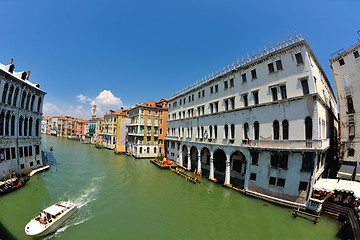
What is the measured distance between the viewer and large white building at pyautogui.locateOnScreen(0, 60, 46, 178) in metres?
21.6

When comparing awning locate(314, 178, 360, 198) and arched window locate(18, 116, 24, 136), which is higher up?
arched window locate(18, 116, 24, 136)

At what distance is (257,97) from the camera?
20875 millimetres

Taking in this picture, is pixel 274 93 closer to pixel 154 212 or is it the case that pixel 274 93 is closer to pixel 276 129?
pixel 276 129

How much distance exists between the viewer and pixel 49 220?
42.3 feet

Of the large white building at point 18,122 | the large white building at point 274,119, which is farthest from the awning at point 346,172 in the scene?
the large white building at point 18,122

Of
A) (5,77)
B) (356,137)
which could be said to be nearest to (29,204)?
(5,77)

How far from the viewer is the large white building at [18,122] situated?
21.6 metres

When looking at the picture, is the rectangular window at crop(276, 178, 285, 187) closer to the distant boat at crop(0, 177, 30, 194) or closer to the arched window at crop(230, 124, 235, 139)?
the arched window at crop(230, 124, 235, 139)

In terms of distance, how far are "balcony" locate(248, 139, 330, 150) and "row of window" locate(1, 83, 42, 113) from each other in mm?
30004

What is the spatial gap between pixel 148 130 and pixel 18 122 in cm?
2591

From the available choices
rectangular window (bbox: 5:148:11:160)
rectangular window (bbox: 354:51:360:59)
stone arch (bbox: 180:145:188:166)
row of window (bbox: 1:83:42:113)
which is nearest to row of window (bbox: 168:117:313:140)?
stone arch (bbox: 180:145:188:166)

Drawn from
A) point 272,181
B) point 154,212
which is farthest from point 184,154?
point 154,212

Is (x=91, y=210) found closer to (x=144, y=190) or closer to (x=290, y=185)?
(x=144, y=190)

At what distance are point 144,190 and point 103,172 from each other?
37.8ft
